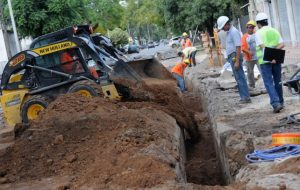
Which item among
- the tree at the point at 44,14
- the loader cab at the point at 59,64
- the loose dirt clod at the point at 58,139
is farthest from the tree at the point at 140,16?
the loose dirt clod at the point at 58,139

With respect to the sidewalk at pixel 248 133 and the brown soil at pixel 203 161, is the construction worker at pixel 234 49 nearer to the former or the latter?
the sidewalk at pixel 248 133

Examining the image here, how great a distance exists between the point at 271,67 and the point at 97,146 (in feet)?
11.3

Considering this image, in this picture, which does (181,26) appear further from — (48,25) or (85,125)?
(85,125)

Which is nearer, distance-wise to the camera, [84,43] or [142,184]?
[142,184]

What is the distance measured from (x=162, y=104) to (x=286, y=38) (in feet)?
45.3

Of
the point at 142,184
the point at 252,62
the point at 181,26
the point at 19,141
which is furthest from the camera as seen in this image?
the point at 181,26

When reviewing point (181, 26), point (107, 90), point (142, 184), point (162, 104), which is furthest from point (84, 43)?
point (181, 26)

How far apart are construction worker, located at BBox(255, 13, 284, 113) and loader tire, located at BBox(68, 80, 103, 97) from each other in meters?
4.02

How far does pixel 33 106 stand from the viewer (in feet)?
41.4

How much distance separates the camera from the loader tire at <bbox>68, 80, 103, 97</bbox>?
11.7m

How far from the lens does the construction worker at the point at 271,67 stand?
8945 mm

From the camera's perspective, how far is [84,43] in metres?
12.1

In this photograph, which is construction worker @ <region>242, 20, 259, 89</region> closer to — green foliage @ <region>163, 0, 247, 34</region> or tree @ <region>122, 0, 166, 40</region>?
green foliage @ <region>163, 0, 247, 34</region>

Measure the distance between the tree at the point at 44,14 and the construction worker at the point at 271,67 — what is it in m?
25.3
